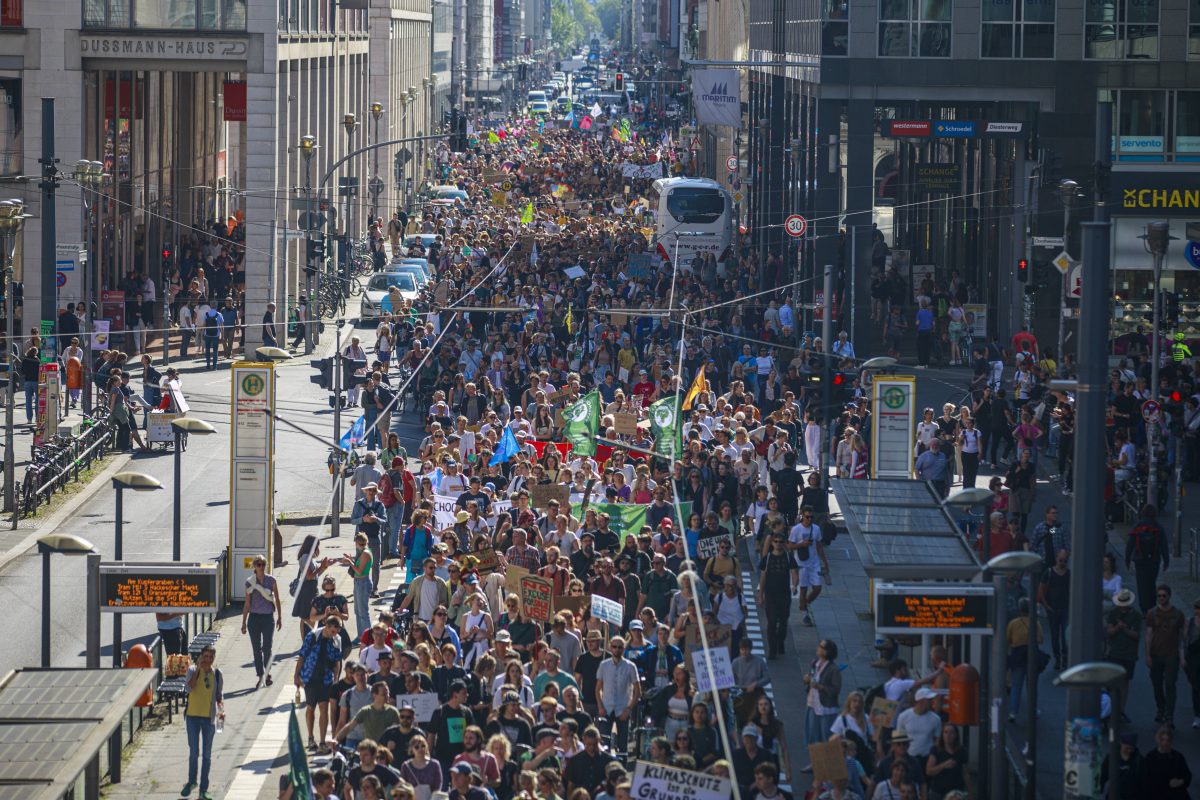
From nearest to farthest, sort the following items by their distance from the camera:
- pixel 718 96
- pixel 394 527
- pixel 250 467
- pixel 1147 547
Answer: pixel 1147 547
pixel 250 467
pixel 394 527
pixel 718 96

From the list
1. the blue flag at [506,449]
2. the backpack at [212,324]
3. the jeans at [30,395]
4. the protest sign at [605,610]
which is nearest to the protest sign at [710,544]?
the protest sign at [605,610]

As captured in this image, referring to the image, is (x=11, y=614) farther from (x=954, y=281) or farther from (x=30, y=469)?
(x=954, y=281)

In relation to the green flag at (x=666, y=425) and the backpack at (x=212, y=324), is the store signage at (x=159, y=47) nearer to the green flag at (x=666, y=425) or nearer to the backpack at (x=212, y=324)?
the backpack at (x=212, y=324)

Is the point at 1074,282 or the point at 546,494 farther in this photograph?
the point at 1074,282

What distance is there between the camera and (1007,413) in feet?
113

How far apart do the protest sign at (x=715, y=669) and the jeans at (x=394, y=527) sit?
34.3ft

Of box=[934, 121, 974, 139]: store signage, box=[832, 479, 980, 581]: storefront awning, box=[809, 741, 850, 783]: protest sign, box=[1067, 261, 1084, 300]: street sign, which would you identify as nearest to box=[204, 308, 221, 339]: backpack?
box=[934, 121, 974, 139]: store signage

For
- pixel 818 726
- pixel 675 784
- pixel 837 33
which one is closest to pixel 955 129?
pixel 837 33

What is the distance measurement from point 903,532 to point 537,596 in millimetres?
3739

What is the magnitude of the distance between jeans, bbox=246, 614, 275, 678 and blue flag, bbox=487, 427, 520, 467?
727 cm

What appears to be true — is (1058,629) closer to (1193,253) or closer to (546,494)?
(546,494)

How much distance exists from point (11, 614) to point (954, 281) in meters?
30.1

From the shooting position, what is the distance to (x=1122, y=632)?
20.3 meters

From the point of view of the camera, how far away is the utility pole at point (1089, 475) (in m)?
14.3
